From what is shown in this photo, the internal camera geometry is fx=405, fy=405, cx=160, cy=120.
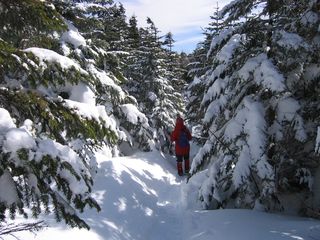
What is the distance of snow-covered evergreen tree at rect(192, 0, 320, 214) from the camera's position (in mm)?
9102

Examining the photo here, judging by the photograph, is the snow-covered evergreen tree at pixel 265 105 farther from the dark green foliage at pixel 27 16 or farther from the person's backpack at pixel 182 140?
the person's backpack at pixel 182 140

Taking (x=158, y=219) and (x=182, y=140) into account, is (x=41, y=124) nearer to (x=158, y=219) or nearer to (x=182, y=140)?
(x=158, y=219)

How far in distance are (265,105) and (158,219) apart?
393cm

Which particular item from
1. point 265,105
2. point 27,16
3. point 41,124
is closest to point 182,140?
point 265,105

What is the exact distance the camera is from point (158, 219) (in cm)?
1034

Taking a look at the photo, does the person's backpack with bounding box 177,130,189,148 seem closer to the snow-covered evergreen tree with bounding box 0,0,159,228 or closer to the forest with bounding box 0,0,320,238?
the forest with bounding box 0,0,320,238

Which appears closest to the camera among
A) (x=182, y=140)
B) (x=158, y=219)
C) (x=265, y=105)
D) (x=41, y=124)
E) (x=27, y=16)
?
(x=27, y=16)

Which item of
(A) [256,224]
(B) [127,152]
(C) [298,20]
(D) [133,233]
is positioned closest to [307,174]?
(A) [256,224]

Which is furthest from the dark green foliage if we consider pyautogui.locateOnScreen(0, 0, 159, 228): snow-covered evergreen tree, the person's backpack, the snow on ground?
the person's backpack

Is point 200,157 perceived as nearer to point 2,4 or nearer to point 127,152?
point 2,4

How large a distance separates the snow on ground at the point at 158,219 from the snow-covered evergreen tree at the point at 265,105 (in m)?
0.79

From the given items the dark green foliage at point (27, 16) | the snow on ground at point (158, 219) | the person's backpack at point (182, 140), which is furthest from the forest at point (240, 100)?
the person's backpack at point (182, 140)

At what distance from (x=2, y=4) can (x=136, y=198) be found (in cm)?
757

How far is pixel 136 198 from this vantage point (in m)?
11.4
